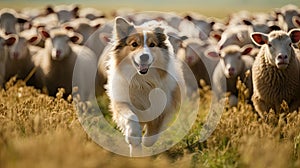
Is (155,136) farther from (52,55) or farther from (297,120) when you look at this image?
(52,55)

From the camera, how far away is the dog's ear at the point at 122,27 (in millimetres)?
7449

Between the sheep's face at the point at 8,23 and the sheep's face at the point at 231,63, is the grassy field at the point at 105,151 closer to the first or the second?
the sheep's face at the point at 231,63

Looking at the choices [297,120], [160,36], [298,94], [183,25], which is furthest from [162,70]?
[183,25]

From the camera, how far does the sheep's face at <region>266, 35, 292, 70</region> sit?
8.64m

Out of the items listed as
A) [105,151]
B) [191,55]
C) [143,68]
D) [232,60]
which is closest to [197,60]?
[191,55]

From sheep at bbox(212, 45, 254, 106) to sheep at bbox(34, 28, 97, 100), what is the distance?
2.08m

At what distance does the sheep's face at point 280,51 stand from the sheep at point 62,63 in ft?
10.7

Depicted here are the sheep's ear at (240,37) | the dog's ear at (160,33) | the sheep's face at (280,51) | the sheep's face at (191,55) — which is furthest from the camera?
the sheep's ear at (240,37)

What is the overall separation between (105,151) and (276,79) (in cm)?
384

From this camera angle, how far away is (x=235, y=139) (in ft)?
21.5

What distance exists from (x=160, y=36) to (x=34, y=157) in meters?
3.76

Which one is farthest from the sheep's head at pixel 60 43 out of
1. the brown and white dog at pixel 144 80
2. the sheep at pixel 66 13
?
the sheep at pixel 66 13

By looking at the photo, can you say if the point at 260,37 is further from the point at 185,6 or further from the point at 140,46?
the point at 185,6

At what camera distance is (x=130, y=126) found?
6.76 metres
